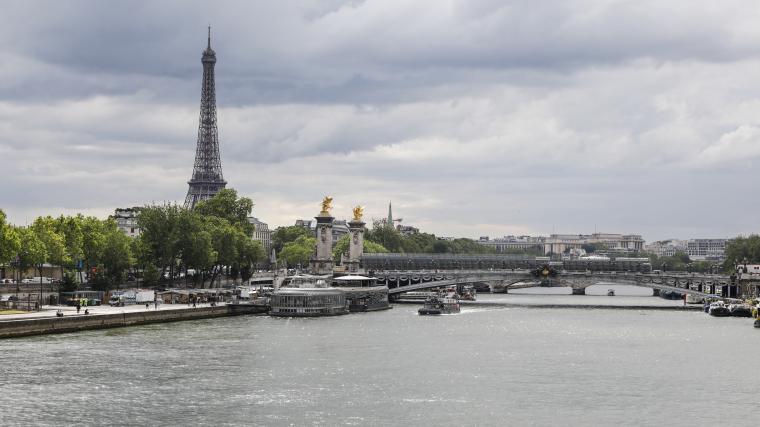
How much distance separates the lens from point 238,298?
315ft

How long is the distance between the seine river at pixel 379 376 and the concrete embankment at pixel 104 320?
140 centimetres

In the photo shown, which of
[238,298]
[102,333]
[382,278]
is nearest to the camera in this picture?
[102,333]

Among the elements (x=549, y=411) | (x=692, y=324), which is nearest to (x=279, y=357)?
(x=549, y=411)

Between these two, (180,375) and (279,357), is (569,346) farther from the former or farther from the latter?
(180,375)

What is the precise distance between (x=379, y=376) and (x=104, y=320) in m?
26.3

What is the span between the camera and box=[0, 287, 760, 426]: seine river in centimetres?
3994

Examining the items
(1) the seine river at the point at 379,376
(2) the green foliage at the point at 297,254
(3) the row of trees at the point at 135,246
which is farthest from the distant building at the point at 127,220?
(1) the seine river at the point at 379,376

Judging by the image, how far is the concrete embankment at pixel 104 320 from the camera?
61.6m

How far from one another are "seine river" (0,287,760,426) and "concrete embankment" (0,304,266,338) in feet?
4.59

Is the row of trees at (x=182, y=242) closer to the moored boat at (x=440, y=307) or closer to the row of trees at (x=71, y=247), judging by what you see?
the row of trees at (x=71, y=247)

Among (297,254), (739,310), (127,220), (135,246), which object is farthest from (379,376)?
(127,220)

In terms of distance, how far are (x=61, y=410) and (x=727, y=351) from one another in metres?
36.7

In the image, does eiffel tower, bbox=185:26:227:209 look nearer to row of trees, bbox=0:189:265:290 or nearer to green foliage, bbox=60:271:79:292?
row of trees, bbox=0:189:265:290

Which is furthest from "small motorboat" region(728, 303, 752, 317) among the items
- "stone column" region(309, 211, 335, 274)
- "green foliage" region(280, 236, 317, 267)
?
"green foliage" region(280, 236, 317, 267)
